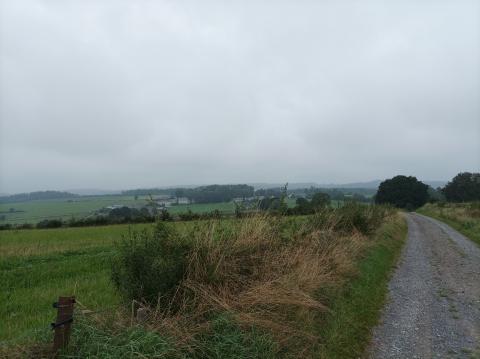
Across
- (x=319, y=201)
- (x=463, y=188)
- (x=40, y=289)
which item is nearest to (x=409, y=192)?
(x=463, y=188)

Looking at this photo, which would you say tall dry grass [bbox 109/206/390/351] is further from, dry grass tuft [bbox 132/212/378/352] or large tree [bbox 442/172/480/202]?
large tree [bbox 442/172/480/202]

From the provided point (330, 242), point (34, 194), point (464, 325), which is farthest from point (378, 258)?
point (34, 194)

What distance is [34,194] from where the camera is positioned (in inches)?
4168

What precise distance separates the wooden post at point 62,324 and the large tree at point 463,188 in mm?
116357

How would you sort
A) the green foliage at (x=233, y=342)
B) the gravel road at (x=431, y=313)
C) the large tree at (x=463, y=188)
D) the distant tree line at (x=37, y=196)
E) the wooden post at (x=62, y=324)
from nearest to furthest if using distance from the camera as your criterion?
the wooden post at (x=62, y=324) → the green foliage at (x=233, y=342) → the gravel road at (x=431, y=313) → the distant tree line at (x=37, y=196) → the large tree at (x=463, y=188)

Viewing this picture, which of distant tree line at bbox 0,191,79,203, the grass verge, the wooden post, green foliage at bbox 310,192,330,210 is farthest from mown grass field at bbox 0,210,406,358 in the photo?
distant tree line at bbox 0,191,79,203

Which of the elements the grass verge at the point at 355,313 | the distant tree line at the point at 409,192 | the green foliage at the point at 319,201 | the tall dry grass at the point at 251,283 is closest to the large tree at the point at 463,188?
the distant tree line at the point at 409,192

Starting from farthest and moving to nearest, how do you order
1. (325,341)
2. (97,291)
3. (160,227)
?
(97,291), (160,227), (325,341)

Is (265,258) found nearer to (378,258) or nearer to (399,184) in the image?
(378,258)

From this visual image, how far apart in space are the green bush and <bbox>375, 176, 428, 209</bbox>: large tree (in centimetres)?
9838

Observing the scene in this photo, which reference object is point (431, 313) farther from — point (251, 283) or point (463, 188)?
point (463, 188)

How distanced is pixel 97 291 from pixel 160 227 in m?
3.52

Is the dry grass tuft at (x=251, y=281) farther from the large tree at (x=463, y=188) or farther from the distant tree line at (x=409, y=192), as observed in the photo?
the large tree at (x=463, y=188)

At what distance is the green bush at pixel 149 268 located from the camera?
496 cm
